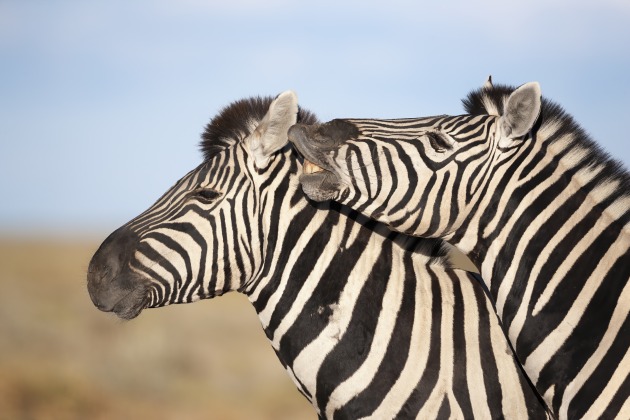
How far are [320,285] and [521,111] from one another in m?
1.86

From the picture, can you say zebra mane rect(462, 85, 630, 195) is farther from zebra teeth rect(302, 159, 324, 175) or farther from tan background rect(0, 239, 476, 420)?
tan background rect(0, 239, 476, 420)

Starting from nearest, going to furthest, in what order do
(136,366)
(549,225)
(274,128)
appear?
(549,225), (274,128), (136,366)

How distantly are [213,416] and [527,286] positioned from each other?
12.3 m

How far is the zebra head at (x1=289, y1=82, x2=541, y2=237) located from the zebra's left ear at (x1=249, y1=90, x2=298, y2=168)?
14.2 inches

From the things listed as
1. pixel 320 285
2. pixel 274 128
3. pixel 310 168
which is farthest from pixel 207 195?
pixel 320 285

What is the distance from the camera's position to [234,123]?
652cm

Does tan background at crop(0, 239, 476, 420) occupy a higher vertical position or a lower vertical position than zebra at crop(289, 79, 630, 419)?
lower

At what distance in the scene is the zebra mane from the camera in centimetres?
552

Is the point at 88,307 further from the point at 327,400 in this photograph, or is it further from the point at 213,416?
the point at 327,400

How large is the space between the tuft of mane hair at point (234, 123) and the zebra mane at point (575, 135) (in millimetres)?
1404

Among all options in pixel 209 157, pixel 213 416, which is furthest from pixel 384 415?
pixel 213 416

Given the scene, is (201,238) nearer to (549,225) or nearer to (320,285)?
(320,285)

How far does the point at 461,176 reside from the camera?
5516 mm

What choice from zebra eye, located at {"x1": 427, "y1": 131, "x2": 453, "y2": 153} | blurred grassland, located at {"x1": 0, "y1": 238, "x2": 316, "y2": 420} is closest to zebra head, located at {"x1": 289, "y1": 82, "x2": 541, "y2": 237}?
zebra eye, located at {"x1": 427, "y1": 131, "x2": 453, "y2": 153}
